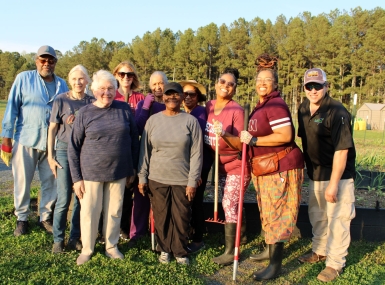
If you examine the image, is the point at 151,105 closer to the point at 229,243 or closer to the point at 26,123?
the point at 26,123

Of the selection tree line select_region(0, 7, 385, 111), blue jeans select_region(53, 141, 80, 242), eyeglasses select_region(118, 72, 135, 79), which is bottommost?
blue jeans select_region(53, 141, 80, 242)

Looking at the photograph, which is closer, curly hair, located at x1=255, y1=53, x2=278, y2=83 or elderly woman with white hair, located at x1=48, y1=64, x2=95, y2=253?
curly hair, located at x1=255, y1=53, x2=278, y2=83

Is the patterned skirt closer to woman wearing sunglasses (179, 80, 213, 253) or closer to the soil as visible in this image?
woman wearing sunglasses (179, 80, 213, 253)

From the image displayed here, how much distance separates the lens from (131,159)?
12.8 ft

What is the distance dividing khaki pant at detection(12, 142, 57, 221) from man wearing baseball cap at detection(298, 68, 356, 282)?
3.16 metres

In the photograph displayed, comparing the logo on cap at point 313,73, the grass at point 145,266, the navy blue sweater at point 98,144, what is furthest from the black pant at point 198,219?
the logo on cap at point 313,73

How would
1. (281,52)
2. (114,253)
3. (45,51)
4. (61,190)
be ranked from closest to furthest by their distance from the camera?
(114,253)
(61,190)
(45,51)
(281,52)

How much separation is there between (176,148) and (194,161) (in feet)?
0.78

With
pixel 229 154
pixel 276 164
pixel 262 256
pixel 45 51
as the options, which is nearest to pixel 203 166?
pixel 229 154

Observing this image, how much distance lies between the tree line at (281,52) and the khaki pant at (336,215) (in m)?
37.4

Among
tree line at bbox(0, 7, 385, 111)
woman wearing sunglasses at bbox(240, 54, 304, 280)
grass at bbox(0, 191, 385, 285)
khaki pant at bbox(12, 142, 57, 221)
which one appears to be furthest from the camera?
tree line at bbox(0, 7, 385, 111)

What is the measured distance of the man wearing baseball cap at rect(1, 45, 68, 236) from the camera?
4.42m

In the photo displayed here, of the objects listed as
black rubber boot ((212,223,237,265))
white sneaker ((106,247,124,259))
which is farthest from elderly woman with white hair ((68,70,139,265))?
black rubber boot ((212,223,237,265))

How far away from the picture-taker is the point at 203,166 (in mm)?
4242
